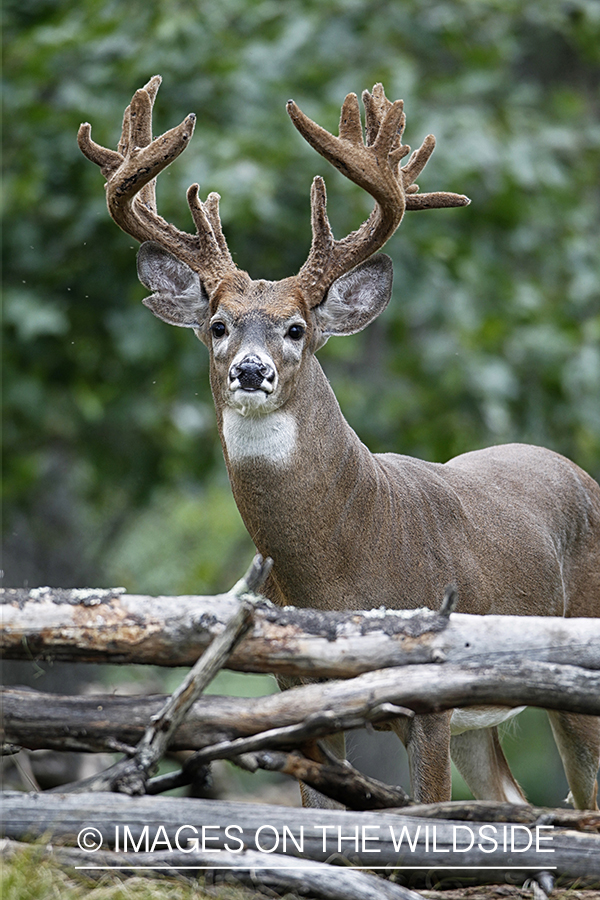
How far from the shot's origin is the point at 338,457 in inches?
185

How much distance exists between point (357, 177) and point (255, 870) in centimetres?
266

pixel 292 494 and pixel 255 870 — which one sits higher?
pixel 292 494

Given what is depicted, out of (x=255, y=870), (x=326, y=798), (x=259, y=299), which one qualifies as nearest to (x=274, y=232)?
(x=259, y=299)

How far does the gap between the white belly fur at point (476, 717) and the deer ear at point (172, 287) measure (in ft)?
6.27

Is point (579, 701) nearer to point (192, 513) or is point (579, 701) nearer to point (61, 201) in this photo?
point (61, 201)

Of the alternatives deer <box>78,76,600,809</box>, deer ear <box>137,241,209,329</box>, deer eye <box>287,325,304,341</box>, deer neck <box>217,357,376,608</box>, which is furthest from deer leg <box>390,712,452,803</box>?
deer ear <box>137,241,209,329</box>

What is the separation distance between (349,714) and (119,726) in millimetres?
679

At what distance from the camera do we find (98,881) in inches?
132

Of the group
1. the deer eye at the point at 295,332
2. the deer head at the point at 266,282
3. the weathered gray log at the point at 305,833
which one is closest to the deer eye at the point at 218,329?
the deer head at the point at 266,282

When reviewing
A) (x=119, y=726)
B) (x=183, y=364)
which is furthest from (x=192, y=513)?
(x=119, y=726)

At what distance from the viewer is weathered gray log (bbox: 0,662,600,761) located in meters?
3.42

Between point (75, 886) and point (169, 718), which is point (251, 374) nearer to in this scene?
point (169, 718)

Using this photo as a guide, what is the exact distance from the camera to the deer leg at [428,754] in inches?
171

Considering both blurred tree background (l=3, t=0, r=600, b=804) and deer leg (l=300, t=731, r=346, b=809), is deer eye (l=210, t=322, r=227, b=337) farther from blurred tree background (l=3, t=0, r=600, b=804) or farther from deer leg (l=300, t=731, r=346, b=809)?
blurred tree background (l=3, t=0, r=600, b=804)
